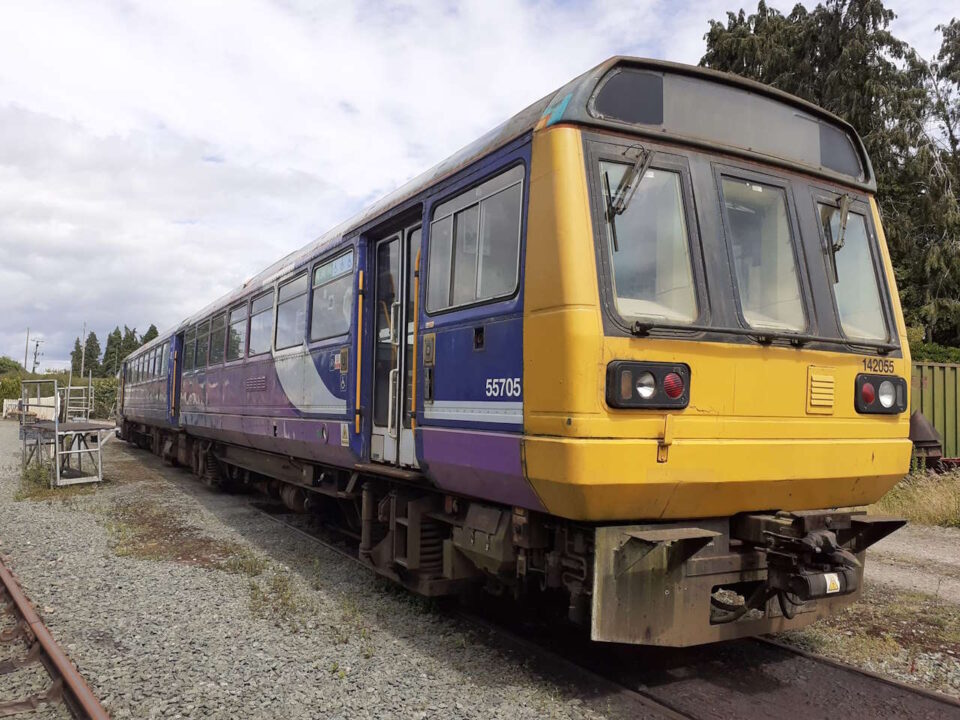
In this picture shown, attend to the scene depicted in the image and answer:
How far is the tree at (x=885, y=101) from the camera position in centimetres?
2270

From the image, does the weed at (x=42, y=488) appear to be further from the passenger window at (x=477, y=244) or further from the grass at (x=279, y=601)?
the passenger window at (x=477, y=244)

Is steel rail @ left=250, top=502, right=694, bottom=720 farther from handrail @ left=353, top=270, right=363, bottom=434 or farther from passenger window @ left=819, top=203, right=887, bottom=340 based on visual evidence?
passenger window @ left=819, top=203, right=887, bottom=340

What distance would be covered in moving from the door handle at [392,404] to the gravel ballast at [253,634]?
1.36m

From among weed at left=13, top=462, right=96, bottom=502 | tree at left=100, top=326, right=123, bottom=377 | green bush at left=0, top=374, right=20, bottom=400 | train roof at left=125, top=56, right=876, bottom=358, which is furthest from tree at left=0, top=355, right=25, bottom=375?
train roof at left=125, top=56, right=876, bottom=358

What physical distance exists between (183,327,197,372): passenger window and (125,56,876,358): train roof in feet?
31.2

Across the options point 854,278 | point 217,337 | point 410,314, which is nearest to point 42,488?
point 217,337

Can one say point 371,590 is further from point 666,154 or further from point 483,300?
point 666,154

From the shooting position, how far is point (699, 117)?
169 inches

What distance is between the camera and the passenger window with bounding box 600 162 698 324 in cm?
391

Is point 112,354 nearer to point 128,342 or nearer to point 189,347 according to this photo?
point 128,342

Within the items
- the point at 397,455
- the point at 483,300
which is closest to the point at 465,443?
the point at 483,300

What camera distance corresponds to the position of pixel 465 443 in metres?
4.54

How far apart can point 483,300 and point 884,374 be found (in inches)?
94.6

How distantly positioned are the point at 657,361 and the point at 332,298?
3942 millimetres
